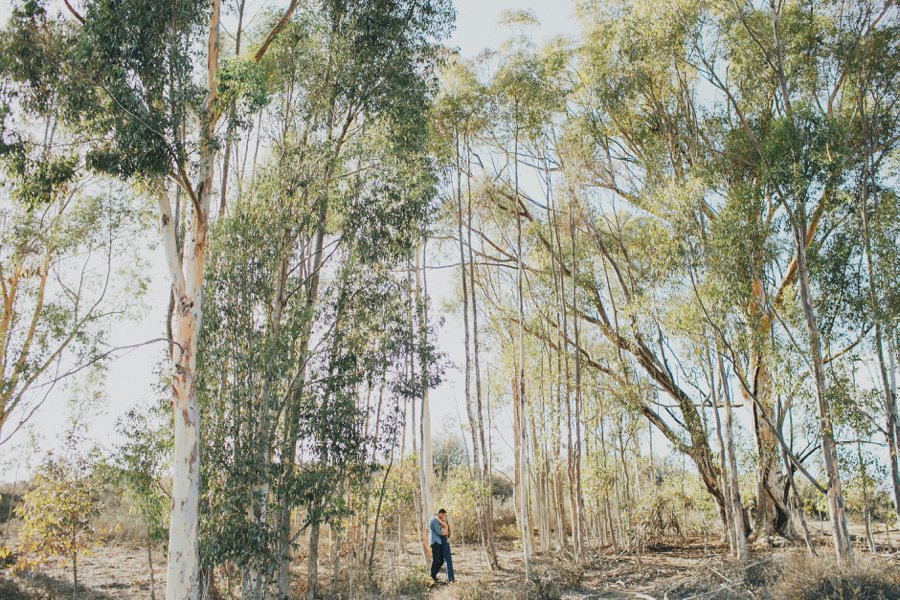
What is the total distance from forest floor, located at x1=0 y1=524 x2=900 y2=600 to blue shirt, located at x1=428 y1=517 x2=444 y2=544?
1.74ft

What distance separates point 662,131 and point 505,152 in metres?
3.29

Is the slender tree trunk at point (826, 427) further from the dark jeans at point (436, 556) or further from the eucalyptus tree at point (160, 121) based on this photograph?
the eucalyptus tree at point (160, 121)

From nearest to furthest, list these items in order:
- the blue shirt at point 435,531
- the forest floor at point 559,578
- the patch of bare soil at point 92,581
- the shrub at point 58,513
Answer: the forest floor at point 559,578
the shrub at point 58,513
the patch of bare soil at point 92,581
the blue shirt at point 435,531

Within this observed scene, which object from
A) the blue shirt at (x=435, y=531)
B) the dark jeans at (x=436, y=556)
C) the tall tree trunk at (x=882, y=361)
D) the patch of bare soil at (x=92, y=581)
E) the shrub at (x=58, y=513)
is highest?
the tall tree trunk at (x=882, y=361)

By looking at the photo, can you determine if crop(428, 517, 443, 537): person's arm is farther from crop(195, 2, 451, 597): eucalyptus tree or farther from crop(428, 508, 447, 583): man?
crop(195, 2, 451, 597): eucalyptus tree

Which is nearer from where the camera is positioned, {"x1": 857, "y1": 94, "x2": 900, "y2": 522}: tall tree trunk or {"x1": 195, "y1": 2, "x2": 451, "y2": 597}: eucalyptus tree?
{"x1": 195, "y1": 2, "x2": 451, "y2": 597}: eucalyptus tree

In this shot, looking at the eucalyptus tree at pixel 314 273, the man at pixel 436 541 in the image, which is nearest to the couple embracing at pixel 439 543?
the man at pixel 436 541

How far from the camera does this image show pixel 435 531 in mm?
10289

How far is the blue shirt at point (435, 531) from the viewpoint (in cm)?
1023

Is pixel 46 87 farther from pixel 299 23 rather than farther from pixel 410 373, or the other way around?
pixel 410 373

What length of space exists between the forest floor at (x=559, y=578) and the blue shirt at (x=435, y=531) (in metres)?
0.53

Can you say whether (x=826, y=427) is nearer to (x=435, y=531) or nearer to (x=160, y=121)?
(x=435, y=531)

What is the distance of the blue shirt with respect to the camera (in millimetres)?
10234

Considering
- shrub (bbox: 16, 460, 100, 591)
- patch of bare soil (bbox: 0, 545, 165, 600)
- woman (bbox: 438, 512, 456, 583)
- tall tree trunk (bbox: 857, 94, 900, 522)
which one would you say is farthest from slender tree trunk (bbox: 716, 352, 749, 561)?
shrub (bbox: 16, 460, 100, 591)
